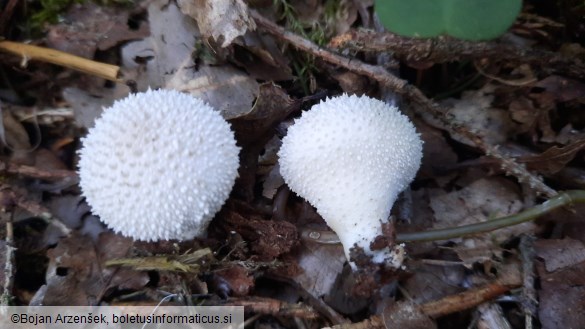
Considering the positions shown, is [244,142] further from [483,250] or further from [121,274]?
[483,250]

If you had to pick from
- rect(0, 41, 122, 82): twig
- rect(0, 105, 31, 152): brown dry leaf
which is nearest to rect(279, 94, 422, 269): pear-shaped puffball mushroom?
rect(0, 41, 122, 82): twig

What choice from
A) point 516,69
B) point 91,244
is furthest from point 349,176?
point 91,244

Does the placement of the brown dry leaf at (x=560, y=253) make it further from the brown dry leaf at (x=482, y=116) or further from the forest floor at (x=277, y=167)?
the brown dry leaf at (x=482, y=116)

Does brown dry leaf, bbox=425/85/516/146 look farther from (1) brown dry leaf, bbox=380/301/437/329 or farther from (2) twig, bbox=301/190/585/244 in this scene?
(1) brown dry leaf, bbox=380/301/437/329

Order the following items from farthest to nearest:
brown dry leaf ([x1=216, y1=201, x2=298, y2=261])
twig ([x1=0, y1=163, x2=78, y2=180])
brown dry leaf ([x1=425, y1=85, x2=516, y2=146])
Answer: twig ([x1=0, y1=163, x2=78, y2=180])
brown dry leaf ([x1=425, y1=85, x2=516, y2=146])
brown dry leaf ([x1=216, y1=201, x2=298, y2=261])

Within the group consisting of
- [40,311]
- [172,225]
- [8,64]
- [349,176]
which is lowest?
[40,311]

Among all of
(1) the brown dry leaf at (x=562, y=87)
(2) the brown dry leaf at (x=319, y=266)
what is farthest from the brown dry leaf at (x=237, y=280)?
(1) the brown dry leaf at (x=562, y=87)

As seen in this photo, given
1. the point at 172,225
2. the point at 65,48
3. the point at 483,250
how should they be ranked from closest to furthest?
the point at 172,225
the point at 483,250
the point at 65,48
